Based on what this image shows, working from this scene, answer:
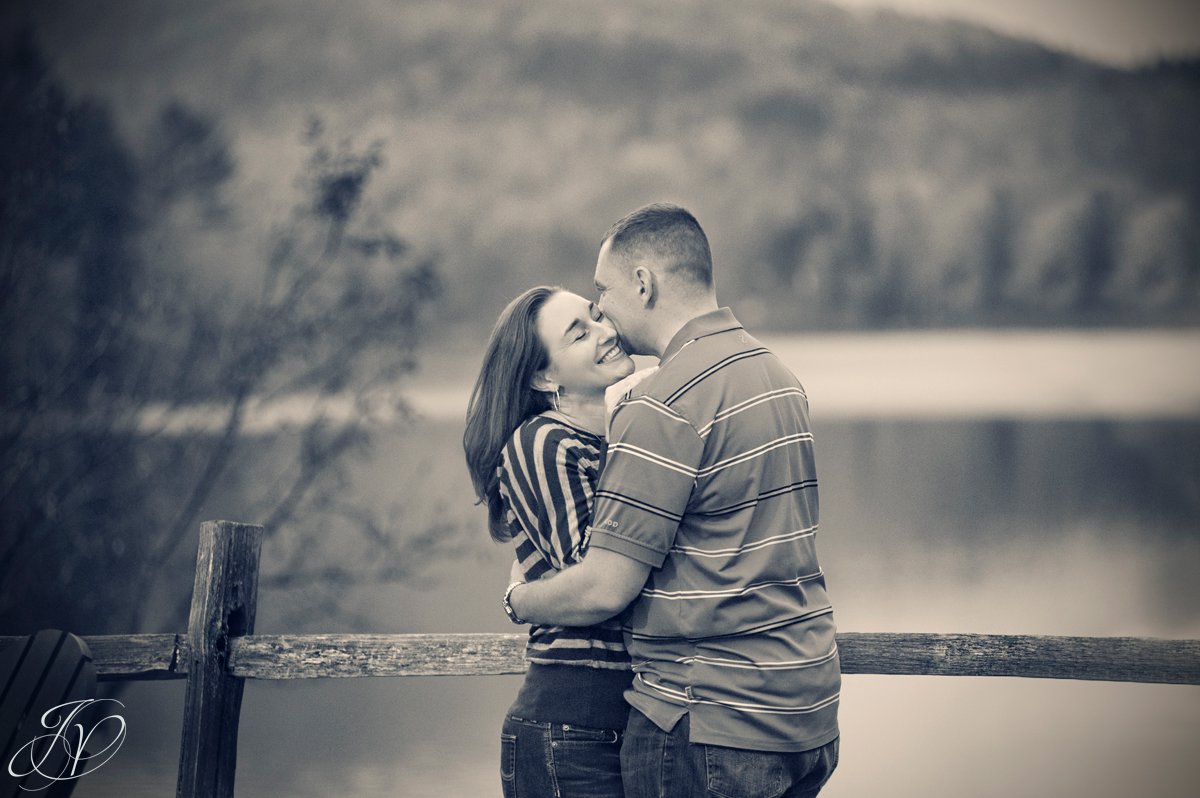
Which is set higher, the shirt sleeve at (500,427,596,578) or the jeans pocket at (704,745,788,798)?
the shirt sleeve at (500,427,596,578)

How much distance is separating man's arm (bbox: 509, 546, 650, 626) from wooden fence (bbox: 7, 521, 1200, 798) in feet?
4.18

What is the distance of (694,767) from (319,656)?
186cm

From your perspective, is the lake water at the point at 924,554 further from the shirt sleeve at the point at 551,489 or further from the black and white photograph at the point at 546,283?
the shirt sleeve at the point at 551,489

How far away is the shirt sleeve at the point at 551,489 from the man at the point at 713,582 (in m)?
0.08

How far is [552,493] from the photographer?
2.19 metres

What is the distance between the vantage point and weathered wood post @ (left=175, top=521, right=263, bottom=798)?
3656 millimetres

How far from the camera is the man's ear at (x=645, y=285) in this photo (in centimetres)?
220

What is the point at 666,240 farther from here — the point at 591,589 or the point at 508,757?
the point at 508,757

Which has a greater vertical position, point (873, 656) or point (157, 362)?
point (157, 362)

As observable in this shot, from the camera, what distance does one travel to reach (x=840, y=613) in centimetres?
1189

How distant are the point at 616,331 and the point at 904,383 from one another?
10611 millimetres

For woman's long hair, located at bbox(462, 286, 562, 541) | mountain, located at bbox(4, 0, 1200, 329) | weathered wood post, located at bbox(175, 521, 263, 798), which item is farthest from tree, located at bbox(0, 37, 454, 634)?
woman's long hair, located at bbox(462, 286, 562, 541)

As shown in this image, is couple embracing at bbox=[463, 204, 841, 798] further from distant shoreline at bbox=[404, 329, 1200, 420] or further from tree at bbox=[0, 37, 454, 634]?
distant shoreline at bbox=[404, 329, 1200, 420]
